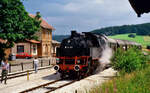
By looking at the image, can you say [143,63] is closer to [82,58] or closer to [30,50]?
[82,58]

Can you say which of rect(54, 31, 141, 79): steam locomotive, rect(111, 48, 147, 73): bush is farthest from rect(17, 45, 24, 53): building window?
rect(111, 48, 147, 73): bush

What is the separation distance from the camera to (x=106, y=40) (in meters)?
18.6

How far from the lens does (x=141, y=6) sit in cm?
633

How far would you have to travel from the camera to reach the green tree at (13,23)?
79.0 feet

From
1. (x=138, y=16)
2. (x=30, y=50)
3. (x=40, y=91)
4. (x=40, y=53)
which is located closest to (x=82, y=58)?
(x=40, y=91)

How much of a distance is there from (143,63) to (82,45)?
5.30 m

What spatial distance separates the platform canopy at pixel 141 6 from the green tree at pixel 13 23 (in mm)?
19617

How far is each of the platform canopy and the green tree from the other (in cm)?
1962

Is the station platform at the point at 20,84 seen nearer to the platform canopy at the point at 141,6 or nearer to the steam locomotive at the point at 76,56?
the steam locomotive at the point at 76,56

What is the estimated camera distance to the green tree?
24.1 m

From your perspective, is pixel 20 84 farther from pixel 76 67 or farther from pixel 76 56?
Answer: pixel 76 56

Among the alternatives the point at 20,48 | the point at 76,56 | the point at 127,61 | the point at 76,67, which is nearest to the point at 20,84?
the point at 76,67

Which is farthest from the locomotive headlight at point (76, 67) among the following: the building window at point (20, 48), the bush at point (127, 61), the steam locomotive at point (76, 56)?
the building window at point (20, 48)

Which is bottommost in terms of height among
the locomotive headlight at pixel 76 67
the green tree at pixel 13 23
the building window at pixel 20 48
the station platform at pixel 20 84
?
the station platform at pixel 20 84
